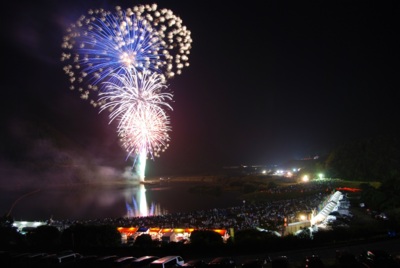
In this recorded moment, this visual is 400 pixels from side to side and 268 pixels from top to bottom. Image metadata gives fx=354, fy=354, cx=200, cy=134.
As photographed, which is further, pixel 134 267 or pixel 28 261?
pixel 28 261

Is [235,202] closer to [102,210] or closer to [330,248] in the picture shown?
[102,210]

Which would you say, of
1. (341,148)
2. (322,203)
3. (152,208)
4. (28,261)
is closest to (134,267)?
(28,261)

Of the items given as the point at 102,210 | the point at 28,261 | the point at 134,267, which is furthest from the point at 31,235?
the point at 102,210

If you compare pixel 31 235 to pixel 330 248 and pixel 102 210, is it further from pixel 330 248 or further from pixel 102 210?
pixel 102 210

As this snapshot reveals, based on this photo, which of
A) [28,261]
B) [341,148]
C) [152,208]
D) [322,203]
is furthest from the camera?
[341,148]

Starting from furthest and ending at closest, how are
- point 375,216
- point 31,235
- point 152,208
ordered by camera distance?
point 152,208 < point 375,216 < point 31,235

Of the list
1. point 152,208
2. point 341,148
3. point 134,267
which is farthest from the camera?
point 341,148

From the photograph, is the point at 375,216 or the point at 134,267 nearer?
the point at 134,267

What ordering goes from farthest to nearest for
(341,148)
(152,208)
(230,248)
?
(341,148)
(152,208)
(230,248)

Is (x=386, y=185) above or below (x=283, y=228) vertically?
above
